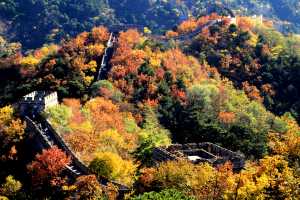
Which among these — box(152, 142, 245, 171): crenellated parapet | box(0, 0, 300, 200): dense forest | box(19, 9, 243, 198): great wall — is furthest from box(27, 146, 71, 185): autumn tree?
box(152, 142, 245, 171): crenellated parapet

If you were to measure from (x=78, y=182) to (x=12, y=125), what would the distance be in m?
13.8

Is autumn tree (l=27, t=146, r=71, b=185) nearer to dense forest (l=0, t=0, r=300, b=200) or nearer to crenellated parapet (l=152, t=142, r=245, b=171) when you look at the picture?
dense forest (l=0, t=0, r=300, b=200)

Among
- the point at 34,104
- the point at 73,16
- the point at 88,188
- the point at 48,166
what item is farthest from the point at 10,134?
the point at 73,16

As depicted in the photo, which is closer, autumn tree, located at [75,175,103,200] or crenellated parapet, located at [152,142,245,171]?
autumn tree, located at [75,175,103,200]

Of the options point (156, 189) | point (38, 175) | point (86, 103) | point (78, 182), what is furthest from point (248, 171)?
point (86, 103)

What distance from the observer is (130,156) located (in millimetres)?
65562

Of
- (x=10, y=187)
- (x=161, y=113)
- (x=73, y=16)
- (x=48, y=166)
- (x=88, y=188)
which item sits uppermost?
(x=88, y=188)

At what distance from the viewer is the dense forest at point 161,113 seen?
2162 inches

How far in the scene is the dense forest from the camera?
180 ft

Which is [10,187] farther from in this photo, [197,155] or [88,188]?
[197,155]

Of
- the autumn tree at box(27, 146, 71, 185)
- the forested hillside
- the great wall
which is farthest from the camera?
the forested hillside

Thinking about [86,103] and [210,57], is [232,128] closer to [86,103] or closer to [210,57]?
[86,103]

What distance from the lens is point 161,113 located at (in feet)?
268

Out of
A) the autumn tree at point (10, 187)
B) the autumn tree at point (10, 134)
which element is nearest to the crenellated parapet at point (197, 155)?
the autumn tree at point (10, 187)
